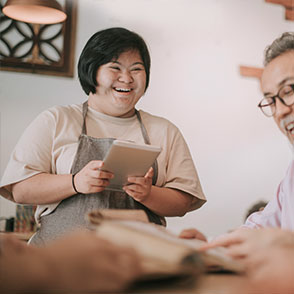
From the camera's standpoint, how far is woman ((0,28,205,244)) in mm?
1695

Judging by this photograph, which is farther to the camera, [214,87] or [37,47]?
[214,87]

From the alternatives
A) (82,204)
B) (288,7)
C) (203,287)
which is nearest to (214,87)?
(288,7)

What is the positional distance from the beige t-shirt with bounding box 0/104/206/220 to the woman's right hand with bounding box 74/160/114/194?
0.51ft

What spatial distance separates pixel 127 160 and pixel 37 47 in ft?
5.09

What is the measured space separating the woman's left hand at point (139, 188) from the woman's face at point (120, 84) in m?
0.40

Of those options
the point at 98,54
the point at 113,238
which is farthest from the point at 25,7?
the point at 113,238

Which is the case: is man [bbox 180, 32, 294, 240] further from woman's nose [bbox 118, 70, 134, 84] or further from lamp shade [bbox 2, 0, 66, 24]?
lamp shade [bbox 2, 0, 66, 24]

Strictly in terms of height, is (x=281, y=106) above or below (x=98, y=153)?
above

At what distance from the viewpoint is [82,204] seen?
173 cm

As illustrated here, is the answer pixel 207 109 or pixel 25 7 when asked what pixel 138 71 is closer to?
pixel 25 7

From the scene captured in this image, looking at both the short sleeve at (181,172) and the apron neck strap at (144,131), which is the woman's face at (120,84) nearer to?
the apron neck strap at (144,131)

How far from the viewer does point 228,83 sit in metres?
3.52

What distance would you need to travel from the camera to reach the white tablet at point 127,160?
1.39 m

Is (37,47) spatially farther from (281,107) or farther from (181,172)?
(281,107)
